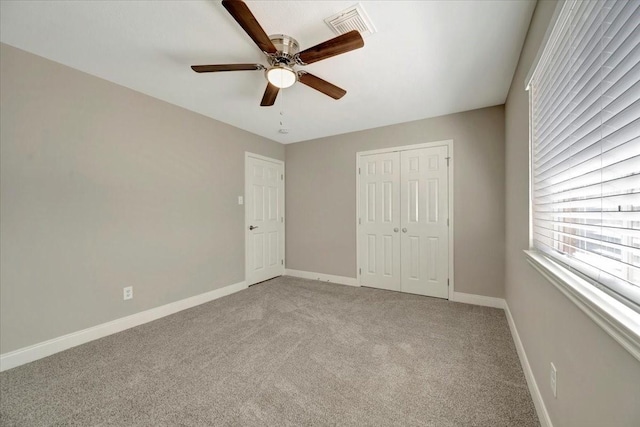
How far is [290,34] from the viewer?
72.4 inches

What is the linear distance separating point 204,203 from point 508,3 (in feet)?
11.4

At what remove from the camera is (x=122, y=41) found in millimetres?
1928

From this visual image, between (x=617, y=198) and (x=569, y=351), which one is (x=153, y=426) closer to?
(x=569, y=351)

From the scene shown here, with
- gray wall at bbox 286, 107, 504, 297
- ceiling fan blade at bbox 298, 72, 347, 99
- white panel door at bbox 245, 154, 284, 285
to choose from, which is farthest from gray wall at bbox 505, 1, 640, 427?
white panel door at bbox 245, 154, 284, 285

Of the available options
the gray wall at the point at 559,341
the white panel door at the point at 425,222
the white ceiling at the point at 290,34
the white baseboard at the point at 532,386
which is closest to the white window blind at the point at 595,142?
the gray wall at the point at 559,341

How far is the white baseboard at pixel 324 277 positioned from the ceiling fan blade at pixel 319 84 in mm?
2816

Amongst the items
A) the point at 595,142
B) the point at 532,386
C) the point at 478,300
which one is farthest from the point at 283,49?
Result: the point at 478,300

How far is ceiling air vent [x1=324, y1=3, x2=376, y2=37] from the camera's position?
162 cm

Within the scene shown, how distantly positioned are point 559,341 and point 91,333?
138 inches

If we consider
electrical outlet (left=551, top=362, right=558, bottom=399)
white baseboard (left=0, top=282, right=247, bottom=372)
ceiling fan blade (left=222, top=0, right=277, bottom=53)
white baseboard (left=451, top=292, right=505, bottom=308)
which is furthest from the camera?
white baseboard (left=451, top=292, right=505, bottom=308)

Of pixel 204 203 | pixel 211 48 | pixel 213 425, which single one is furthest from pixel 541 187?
pixel 204 203

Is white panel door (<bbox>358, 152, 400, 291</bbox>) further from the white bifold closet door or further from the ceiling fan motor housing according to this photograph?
the ceiling fan motor housing

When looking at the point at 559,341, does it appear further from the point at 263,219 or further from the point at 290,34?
the point at 263,219

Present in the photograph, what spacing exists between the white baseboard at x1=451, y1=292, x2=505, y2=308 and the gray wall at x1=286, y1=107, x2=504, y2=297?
0.20 ft
